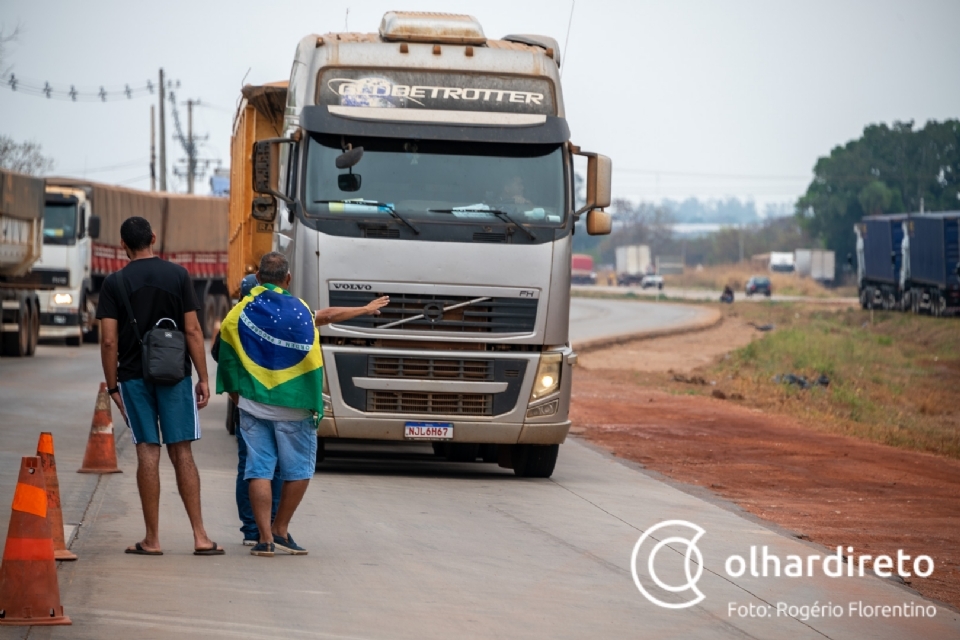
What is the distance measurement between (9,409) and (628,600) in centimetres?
1198

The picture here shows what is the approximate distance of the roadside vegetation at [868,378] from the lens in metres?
20.4

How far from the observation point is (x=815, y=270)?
109875 millimetres

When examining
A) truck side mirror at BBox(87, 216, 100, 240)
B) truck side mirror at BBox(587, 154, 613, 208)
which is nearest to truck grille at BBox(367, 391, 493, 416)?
truck side mirror at BBox(587, 154, 613, 208)

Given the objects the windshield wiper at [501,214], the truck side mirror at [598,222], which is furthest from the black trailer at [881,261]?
the windshield wiper at [501,214]

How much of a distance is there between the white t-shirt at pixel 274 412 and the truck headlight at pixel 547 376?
423 centimetres

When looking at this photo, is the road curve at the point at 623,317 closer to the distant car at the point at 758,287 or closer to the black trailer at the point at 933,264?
the black trailer at the point at 933,264

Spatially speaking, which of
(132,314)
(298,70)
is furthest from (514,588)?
(298,70)

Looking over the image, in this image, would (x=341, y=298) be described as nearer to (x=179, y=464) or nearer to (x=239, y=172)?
(x=179, y=464)

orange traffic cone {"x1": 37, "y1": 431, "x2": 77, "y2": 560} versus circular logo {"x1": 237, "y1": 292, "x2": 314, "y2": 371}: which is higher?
circular logo {"x1": 237, "y1": 292, "x2": 314, "y2": 371}

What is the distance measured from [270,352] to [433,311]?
12.6ft

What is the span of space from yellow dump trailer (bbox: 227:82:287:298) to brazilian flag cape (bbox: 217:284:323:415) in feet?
15.5

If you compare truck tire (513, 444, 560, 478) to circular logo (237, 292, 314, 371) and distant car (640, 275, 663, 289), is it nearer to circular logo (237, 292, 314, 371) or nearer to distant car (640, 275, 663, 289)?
circular logo (237, 292, 314, 371)

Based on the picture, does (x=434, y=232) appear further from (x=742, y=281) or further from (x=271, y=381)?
(x=742, y=281)

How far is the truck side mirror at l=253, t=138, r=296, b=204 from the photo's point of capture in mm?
11711
